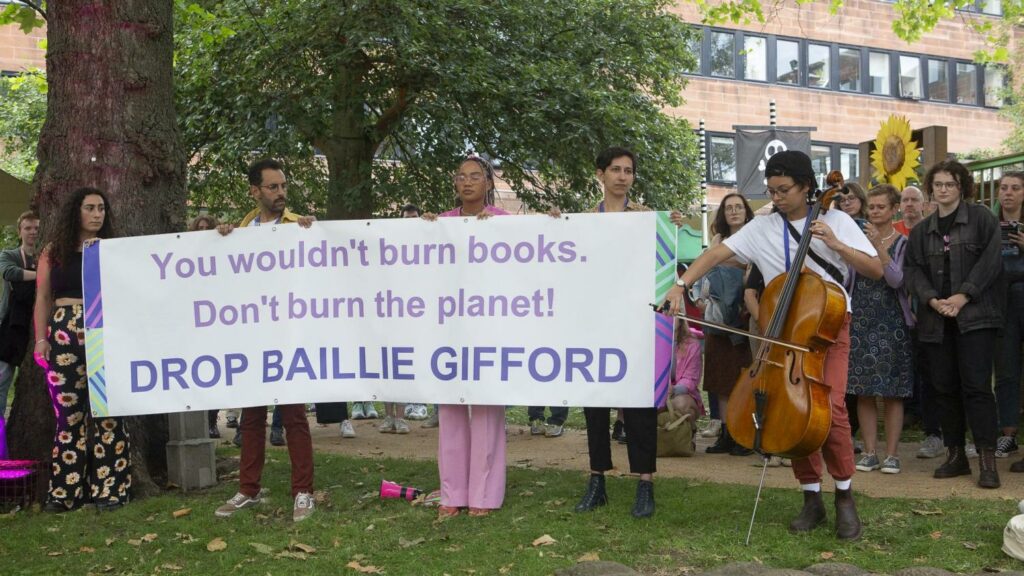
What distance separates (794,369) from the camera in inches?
214

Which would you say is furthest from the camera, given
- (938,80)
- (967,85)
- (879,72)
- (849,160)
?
(967,85)

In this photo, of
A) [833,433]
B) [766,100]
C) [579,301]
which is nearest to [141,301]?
[579,301]

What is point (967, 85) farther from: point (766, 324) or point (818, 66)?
point (766, 324)

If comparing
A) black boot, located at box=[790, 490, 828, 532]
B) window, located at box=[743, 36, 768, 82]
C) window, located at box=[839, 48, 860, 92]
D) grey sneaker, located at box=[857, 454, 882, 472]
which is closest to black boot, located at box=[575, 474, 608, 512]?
black boot, located at box=[790, 490, 828, 532]

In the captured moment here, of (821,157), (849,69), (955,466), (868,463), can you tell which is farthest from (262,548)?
(849,69)

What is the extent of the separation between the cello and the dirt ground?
6.07 ft

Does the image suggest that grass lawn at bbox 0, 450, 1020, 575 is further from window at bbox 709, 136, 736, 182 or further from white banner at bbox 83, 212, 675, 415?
window at bbox 709, 136, 736, 182

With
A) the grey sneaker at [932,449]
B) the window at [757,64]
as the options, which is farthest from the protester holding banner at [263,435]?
the window at [757,64]

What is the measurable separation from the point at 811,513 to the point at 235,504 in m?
3.45

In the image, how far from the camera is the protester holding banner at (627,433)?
21.2 ft

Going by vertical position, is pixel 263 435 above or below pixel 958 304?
below

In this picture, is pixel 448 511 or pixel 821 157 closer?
pixel 448 511

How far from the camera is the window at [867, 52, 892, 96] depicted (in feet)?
131

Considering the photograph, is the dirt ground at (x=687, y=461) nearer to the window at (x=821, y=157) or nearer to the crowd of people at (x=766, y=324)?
the crowd of people at (x=766, y=324)
